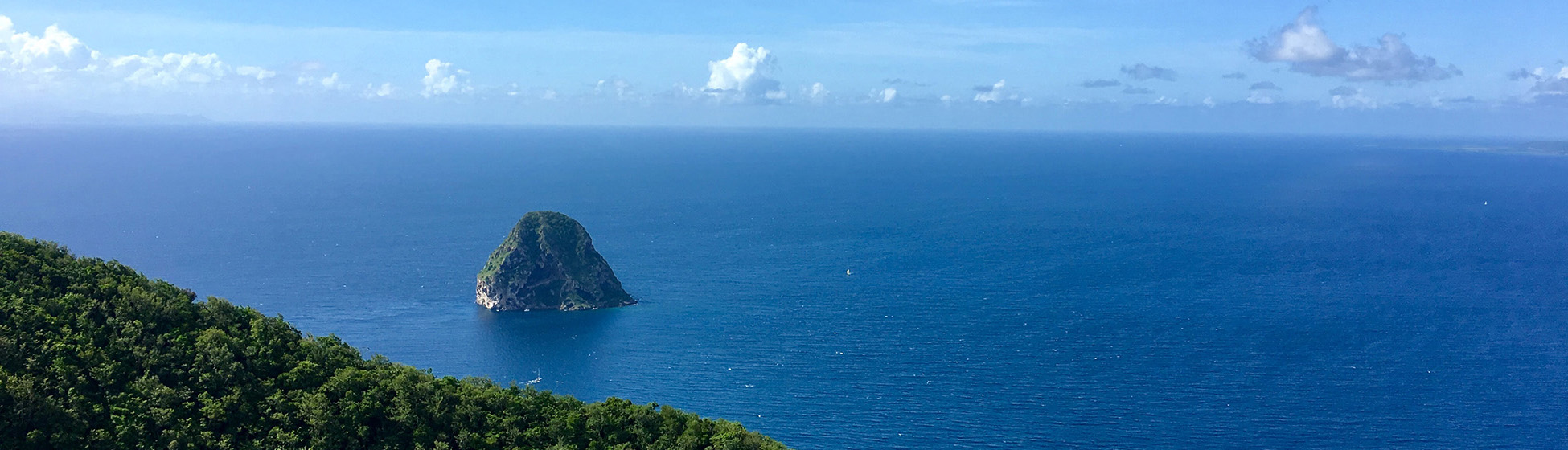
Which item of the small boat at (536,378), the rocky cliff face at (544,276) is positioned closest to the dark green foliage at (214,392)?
the small boat at (536,378)

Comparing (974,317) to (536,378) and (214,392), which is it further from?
(214,392)

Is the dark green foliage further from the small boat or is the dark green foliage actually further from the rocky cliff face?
the rocky cliff face

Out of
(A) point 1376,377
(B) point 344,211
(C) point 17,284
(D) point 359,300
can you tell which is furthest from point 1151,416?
(B) point 344,211

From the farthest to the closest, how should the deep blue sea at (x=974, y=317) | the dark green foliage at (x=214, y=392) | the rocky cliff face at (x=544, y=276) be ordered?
the rocky cliff face at (x=544, y=276)
the deep blue sea at (x=974, y=317)
the dark green foliage at (x=214, y=392)

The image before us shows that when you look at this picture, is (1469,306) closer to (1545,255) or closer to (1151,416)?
(1545,255)

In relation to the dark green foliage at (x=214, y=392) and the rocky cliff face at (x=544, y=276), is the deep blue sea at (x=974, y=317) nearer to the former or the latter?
the rocky cliff face at (x=544, y=276)

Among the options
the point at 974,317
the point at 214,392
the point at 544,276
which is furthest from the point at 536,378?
the point at 214,392
